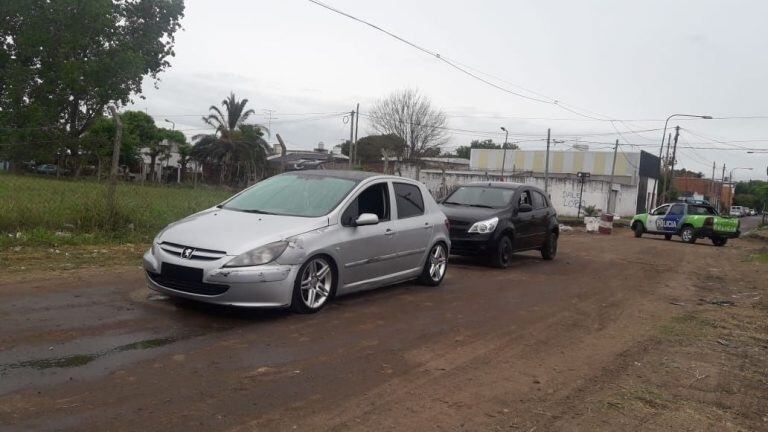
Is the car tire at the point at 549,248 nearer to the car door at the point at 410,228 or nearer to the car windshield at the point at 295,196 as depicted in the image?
the car door at the point at 410,228

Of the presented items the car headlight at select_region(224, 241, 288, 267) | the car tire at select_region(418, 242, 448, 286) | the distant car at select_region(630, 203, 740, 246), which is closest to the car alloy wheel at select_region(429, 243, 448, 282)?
the car tire at select_region(418, 242, 448, 286)

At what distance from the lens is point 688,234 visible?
85.4ft

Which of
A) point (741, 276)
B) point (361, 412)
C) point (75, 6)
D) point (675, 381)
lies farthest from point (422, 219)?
point (75, 6)

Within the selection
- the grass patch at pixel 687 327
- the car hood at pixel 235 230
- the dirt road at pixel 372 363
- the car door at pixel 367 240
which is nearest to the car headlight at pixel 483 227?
the dirt road at pixel 372 363

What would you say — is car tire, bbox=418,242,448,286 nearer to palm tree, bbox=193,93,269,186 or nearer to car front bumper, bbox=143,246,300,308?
car front bumper, bbox=143,246,300,308

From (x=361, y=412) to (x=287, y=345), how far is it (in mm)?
1498

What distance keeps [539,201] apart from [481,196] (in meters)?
1.63

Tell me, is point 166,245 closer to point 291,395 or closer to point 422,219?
point 291,395

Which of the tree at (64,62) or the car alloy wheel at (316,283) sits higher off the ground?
the tree at (64,62)

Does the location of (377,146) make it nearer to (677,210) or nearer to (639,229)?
(639,229)

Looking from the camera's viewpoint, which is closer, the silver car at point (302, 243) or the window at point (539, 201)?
the silver car at point (302, 243)

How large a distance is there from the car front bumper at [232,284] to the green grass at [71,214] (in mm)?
4608

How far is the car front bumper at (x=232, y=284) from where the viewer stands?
18.9 feet

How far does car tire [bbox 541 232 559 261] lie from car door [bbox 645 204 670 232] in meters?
15.1
